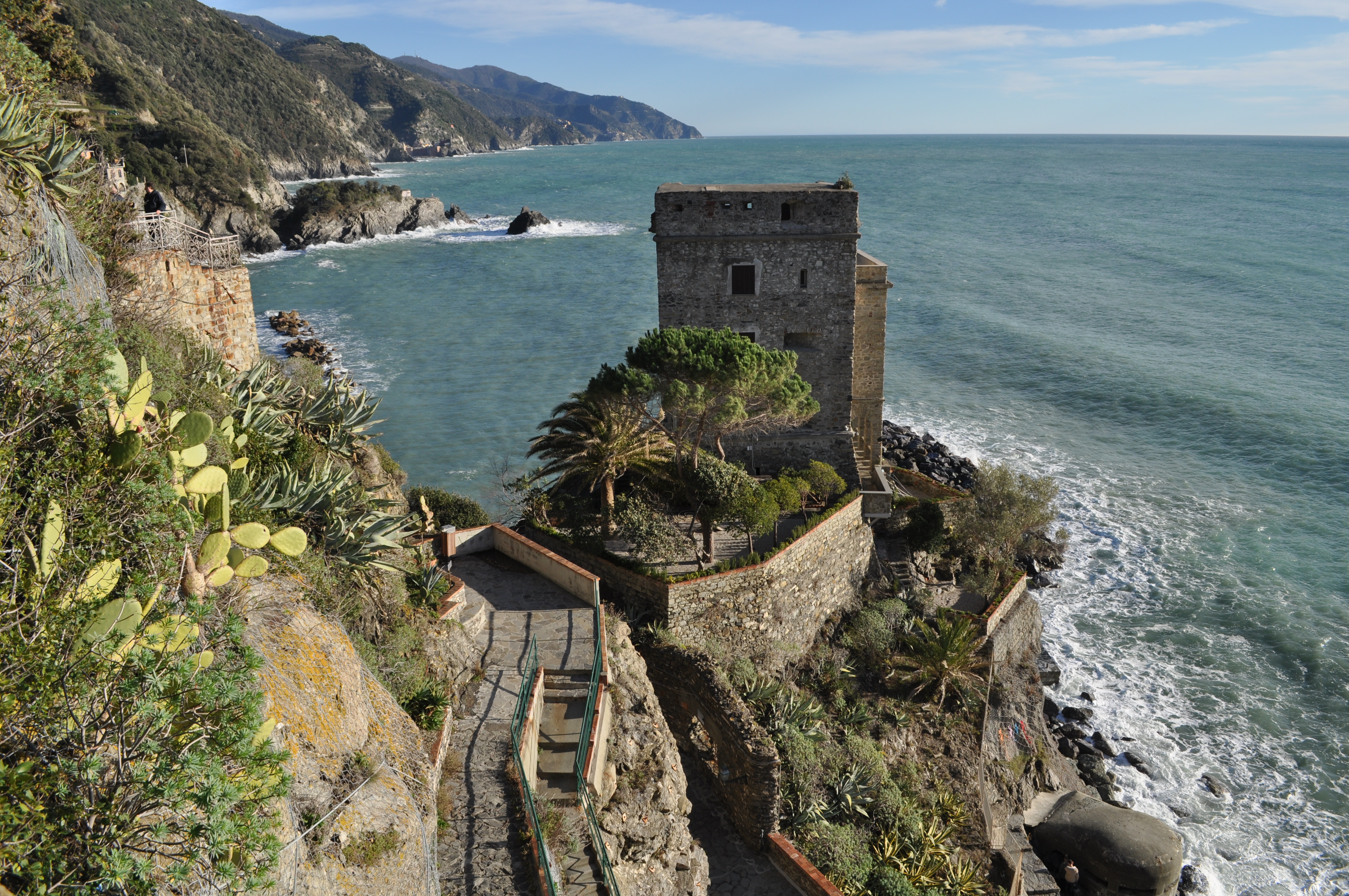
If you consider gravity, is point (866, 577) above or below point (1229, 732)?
above

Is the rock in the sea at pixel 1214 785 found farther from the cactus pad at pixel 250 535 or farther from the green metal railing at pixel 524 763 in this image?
the cactus pad at pixel 250 535

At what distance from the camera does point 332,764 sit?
24.0 feet

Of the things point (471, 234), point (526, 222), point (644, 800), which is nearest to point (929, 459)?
point (644, 800)

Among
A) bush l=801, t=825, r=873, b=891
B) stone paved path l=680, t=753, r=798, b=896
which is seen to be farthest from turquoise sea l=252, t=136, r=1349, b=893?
stone paved path l=680, t=753, r=798, b=896

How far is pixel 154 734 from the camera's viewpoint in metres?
5.25

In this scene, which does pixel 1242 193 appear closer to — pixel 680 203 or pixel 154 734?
pixel 680 203

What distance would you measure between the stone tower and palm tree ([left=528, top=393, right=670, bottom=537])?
4592 mm

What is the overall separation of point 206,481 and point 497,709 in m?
5.91

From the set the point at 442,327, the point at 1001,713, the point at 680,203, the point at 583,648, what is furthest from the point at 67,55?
the point at 442,327

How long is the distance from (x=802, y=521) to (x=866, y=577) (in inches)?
106

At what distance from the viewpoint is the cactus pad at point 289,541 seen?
802cm

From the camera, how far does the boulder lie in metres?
18.1

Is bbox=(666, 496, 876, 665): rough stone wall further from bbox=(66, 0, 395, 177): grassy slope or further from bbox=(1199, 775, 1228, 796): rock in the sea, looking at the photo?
bbox=(66, 0, 395, 177): grassy slope

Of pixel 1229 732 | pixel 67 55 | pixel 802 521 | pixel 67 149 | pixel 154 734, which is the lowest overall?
pixel 1229 732
